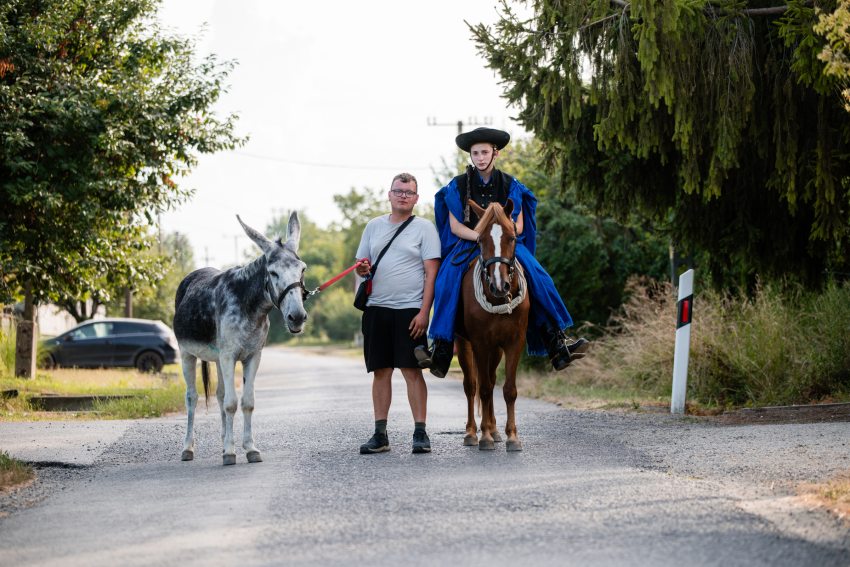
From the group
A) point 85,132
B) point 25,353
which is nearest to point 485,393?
point 85,132

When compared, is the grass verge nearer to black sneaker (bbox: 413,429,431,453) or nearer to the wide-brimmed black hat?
black sneaker (bbox: 413,429,431,453)

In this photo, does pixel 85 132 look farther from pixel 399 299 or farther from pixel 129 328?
pixel 129 328

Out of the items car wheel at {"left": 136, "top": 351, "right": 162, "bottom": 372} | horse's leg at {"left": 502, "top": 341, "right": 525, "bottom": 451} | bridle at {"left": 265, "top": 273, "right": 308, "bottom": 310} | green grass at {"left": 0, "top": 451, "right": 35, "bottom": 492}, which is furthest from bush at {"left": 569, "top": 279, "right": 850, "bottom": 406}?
car wheel at {"left": 136, "top": 351, "right": 162, "bottom": 372}

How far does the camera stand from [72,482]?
8.20 metres

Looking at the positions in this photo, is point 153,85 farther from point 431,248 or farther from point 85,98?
point 431,248

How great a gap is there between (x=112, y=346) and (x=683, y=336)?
20.7m

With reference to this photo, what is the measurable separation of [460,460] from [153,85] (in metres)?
12.1

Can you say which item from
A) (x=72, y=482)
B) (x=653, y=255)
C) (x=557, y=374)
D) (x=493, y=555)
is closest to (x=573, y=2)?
(x=72, y=482)

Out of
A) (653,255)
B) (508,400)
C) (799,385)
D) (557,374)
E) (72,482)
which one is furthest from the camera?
(653,255)

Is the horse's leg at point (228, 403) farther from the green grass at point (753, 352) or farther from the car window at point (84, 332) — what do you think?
the car window at point (84, 332)

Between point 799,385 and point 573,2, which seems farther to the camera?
point 799,385

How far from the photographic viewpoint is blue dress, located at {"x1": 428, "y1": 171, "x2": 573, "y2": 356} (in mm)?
9289

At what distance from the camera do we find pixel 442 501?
6492 mm

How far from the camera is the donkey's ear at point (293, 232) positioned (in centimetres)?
880
